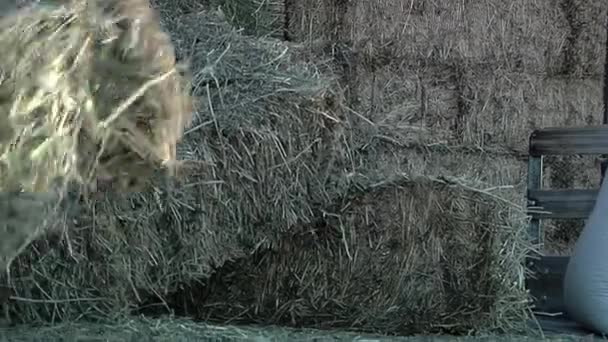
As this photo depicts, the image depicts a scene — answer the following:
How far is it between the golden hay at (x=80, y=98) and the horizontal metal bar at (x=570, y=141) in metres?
1.89

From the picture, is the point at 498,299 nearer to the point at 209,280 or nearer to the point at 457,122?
the point at 209,280

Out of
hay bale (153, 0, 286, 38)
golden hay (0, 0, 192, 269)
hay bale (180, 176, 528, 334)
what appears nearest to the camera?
golden hay (0, 0, 192, 269)

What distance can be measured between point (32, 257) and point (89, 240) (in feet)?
0.42

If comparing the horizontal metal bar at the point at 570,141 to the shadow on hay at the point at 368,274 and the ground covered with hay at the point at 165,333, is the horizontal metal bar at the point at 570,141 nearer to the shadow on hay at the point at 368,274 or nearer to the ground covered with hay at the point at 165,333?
the shadow on hay at the point at 368,274

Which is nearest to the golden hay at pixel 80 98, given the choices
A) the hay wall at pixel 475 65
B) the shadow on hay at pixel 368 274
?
the shadow on hay at pixel 368 274

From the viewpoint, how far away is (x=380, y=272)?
2752 millimetres

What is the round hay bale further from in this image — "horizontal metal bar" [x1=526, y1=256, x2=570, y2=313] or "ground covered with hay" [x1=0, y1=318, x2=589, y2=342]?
"horizontal metal bar" [x1=526, y1=256, x2=570, y2=313]

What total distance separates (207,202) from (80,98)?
0.72 meters

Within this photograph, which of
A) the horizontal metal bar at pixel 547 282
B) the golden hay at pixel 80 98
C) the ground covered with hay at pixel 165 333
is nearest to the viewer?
the golden hay at pixel 80 98

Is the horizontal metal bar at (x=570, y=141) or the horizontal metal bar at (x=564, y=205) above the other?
the horizontal metal bar at (x=570, y=141)

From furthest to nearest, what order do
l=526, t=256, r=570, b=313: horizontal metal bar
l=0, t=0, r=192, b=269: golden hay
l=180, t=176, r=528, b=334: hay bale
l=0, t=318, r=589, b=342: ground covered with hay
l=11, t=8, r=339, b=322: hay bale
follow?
l=526, t=256, r=570, b=313: horizontal metal bar, l=180, t=176, r=528, b=334: hay bale, l=11, t=8, r=339, b=322: hay bale, l=0, t=318, r=589, b=342: ground covered with hay, l=0, t=0, r=192, b=269: golden hay

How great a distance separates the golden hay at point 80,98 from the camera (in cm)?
175

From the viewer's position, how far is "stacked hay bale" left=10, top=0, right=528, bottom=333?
2.38 meters

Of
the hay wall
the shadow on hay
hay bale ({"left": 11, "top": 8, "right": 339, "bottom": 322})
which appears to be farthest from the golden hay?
the hay wall
